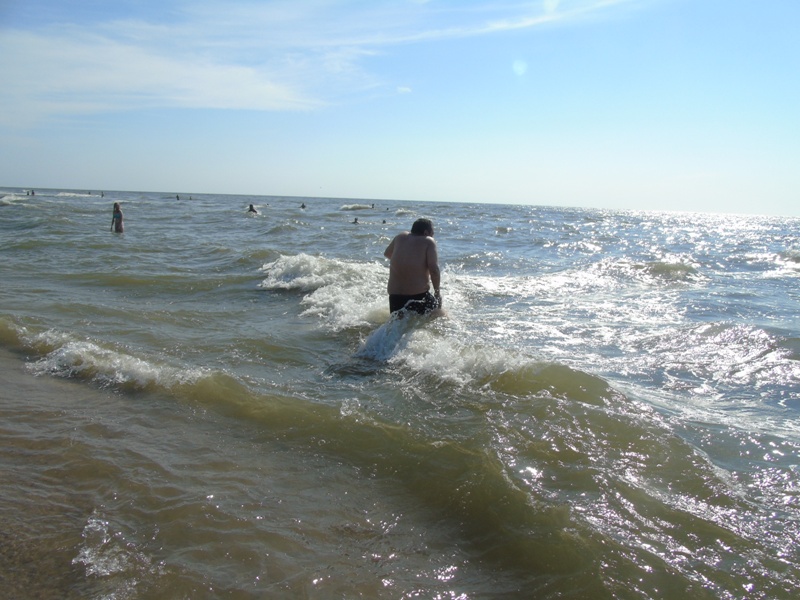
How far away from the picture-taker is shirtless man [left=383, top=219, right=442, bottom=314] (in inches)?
281

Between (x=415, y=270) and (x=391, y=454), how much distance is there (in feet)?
11.5

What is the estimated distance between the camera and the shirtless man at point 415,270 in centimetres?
712

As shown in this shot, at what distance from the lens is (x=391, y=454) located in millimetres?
4012

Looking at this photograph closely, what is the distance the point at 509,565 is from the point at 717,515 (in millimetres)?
1390

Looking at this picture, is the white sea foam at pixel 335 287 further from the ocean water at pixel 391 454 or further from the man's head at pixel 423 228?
the man's head at pixel 423 228

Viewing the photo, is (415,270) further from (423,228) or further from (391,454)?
(391,454)

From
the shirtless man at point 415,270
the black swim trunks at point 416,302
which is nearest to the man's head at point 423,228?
the shirtless man at point 415,270

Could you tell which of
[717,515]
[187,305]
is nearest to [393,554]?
[717,515]

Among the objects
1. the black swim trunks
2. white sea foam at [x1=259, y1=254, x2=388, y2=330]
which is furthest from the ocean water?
the black swim trunks

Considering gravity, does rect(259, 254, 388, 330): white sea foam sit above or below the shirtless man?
below

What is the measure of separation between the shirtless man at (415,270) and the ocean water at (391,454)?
0.37 metres

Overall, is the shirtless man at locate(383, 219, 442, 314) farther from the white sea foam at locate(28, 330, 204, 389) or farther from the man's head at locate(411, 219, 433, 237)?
the white sea foam at locate(28, 330, 204, 389)

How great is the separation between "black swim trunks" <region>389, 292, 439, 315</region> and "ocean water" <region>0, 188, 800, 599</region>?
0.30 meters

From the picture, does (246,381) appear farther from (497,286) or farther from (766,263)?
(766,263)
